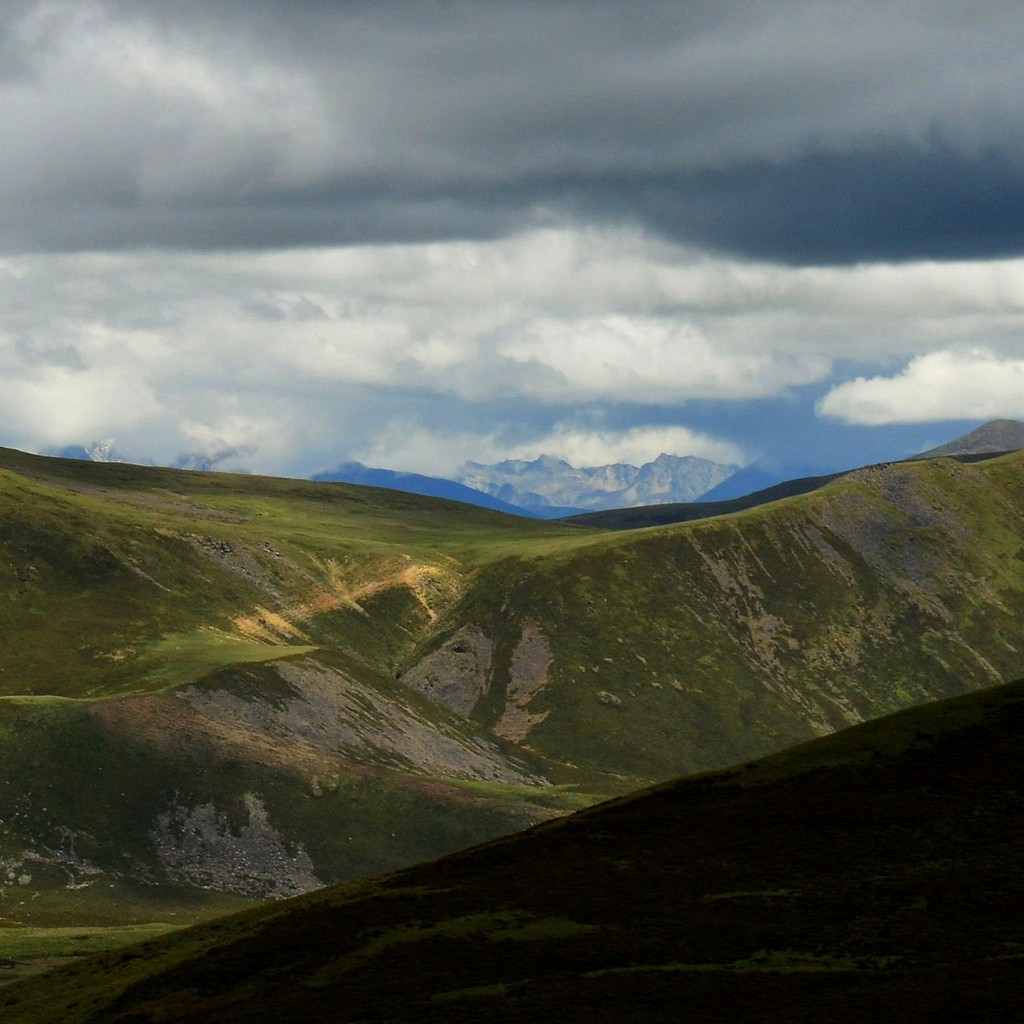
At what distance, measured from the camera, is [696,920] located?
3209 inches

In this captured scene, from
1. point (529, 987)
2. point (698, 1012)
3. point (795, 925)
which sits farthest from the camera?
point (795, 925)

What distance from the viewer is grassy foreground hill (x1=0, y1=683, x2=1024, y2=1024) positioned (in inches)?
2781

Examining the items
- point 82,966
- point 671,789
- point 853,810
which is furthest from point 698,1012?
point 82,966

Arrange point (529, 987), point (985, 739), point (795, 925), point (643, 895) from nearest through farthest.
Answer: point (529, 987) < point (795, 925) < point (643, 895) < point (985, 739)

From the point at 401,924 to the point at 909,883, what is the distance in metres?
29.6

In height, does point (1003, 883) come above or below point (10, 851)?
above

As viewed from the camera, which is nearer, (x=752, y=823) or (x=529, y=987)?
(x=529, y=987)

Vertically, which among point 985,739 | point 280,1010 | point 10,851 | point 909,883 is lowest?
point 10,851

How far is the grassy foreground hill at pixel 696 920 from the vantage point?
7062cm

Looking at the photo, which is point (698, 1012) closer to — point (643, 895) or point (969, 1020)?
point (969, 1020)

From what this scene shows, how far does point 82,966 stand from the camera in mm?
103812

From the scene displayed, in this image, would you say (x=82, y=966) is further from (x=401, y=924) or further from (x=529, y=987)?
(x=529, y=987)

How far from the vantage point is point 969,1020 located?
62.5 metres

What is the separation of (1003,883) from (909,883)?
512cm
